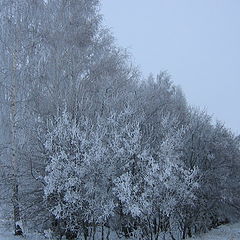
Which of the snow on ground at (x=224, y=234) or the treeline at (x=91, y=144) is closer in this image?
the treeline at (x=91, y=144)

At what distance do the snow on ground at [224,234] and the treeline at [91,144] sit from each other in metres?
0.65

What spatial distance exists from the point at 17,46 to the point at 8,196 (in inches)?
246

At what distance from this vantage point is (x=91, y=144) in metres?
14.1

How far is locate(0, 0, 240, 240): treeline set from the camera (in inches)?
535

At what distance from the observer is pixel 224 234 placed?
19391mm

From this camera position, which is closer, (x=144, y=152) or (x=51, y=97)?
(x=144, y=152)

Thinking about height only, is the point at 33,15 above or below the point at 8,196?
above

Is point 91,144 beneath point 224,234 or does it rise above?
above

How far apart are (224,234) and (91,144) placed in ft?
30.5

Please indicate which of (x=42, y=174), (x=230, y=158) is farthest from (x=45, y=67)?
(x=230, y=158)

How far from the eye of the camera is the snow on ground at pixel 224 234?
1738 centimetres

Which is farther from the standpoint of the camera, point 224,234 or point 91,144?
point 224,234

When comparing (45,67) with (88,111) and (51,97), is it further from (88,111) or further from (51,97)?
(88,111)

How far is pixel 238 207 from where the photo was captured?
2198 cm
